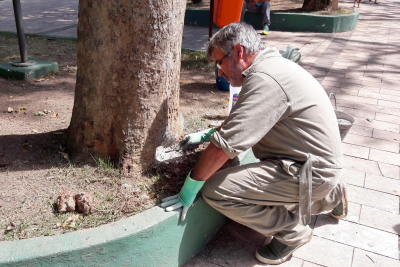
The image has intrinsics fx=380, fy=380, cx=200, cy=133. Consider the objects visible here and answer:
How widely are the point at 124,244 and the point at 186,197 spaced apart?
0.45m

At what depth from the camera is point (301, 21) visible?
10.3 meters

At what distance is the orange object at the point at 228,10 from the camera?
4.87m

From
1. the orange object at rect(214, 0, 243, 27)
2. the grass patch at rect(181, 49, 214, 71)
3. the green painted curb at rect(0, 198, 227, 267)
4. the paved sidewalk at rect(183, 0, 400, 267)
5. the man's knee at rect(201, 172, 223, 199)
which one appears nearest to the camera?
the green painted curb at rect(0, 198, 227, 267)

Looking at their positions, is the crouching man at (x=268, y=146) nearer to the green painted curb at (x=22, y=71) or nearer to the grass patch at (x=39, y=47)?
the green painted curb at (x=22, y=71)

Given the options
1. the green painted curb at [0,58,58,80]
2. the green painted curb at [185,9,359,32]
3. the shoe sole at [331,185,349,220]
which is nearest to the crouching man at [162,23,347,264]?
the shoe sole at [331,185,349,220]

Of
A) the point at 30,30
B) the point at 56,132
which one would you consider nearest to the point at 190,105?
the point at 56,132

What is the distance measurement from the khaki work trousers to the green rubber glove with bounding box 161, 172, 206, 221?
0.15 meters

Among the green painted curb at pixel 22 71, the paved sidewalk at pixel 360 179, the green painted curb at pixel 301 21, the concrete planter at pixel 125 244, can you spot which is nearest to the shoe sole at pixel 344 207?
the paved sidewalk at pixel 360 179

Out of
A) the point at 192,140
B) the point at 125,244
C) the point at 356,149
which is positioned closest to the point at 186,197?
the point at 125,244

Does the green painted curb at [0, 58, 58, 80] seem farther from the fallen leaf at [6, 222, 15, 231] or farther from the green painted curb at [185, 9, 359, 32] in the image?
the green painted curb at [185, 9, 359, 32]

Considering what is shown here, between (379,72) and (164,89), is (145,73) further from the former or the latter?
(379,72)

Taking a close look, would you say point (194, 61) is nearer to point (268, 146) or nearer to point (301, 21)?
point (268, 146)

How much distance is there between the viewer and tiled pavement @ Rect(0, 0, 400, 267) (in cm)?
265

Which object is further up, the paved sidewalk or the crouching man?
the crouching man
